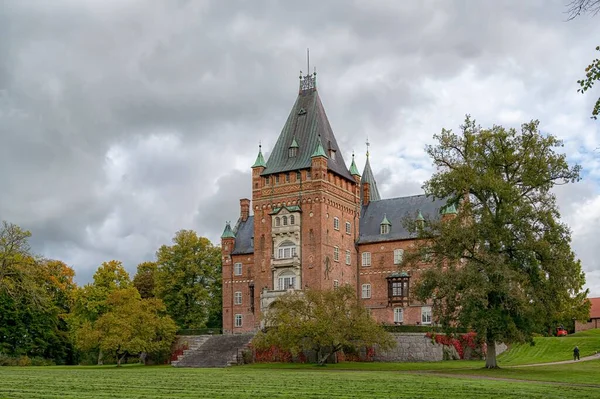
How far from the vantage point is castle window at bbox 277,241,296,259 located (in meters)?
68.4

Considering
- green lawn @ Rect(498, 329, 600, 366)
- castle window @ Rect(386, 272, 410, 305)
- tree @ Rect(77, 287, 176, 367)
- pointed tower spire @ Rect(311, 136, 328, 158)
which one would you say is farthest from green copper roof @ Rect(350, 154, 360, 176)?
tree @ Rect(77, 287, 176, 367)

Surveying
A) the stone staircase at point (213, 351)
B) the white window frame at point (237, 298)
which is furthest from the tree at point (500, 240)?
the white window frame at point (237, 298)

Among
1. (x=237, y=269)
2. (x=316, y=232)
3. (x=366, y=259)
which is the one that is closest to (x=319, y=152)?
(x=316, y=232)

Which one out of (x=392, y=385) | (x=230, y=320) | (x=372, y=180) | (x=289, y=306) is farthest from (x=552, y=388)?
(x=372, y=180)

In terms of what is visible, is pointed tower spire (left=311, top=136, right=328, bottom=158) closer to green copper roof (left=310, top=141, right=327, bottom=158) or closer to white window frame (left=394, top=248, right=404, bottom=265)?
green copper roof (left=310, top=141, right=327, bottom=158)

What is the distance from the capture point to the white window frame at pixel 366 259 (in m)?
71.5

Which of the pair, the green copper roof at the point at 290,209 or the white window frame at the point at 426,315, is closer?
the white window frame at the point at 426,315

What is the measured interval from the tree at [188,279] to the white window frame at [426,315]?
23718mm

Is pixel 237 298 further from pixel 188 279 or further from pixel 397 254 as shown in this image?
pixel 397 254

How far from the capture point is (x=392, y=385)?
27.8m

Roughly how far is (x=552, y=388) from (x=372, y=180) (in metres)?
62.1

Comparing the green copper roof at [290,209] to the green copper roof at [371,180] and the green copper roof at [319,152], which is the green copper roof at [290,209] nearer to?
the green copper roof at [319,152]

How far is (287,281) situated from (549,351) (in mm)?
23674

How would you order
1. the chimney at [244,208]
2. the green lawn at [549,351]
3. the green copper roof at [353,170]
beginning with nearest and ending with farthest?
the green lawn at [549,351] → the green copper roof at [353,170] → the chimney at [244,208]
